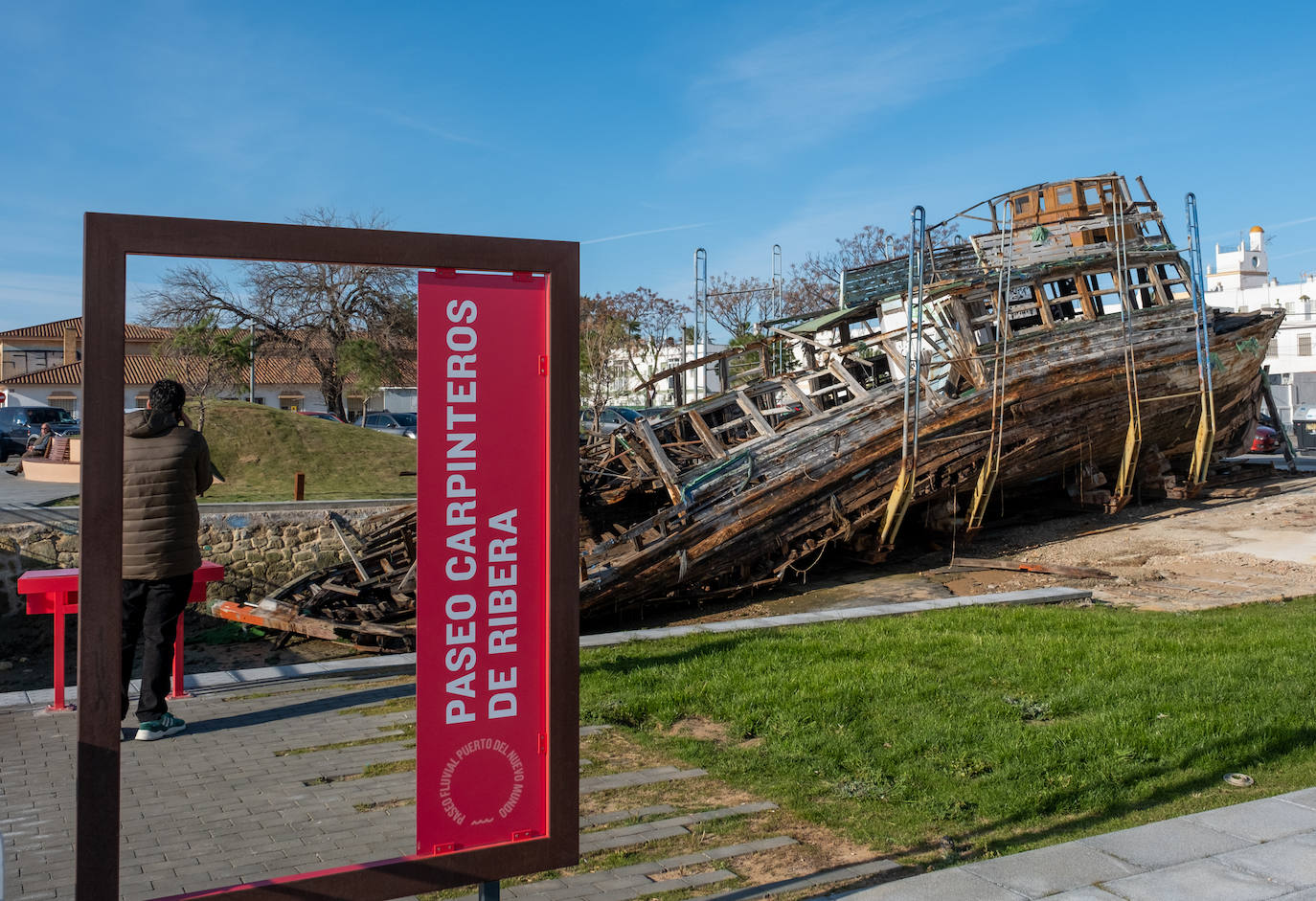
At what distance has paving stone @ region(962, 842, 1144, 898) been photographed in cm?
390

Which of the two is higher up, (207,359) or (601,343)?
(601,343)

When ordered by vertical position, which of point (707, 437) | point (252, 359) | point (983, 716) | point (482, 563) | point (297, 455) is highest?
point (252, 359)

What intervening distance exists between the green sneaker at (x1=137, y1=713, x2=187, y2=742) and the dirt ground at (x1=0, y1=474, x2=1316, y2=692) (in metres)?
6.58

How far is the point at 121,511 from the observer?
317 cm

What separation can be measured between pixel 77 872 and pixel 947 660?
6053 millimetres

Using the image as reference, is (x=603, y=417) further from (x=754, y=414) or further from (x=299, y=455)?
(x=754, y=414)

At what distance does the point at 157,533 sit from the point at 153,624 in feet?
1.84

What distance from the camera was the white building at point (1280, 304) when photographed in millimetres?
50616

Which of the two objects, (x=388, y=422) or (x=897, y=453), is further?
(x=388, y=422)

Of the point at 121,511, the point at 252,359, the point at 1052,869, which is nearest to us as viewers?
the point at 121,511

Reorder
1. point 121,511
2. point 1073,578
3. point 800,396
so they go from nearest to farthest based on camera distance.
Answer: point 121,511 → point 1073,578 → point 800,396

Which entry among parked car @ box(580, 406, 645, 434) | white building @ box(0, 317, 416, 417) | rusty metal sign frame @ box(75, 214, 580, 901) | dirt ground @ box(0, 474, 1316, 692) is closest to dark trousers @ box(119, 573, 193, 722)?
rusty metal sign frame @ box(75, 214, 580, 901)

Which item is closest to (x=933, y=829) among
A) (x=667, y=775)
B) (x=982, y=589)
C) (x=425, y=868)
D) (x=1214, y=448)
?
(x=667, y=775)

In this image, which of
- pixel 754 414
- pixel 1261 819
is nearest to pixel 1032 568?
pixel 754 414
